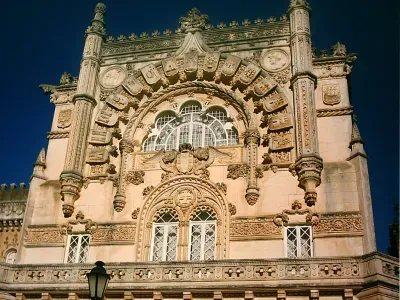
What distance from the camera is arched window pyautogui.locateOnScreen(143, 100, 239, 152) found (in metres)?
24.6

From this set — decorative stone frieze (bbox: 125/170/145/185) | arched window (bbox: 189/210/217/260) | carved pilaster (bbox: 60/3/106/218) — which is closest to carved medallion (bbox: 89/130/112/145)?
carved pilaster (bbox: 60/3/106/218)

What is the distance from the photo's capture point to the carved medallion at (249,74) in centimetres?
2469

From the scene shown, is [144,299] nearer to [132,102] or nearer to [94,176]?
[94,176]

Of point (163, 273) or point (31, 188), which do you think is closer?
point (163, 273)

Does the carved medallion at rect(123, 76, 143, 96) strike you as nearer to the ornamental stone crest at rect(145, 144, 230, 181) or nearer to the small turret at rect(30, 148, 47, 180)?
the ornamental stone crest at rect(145, 144, 230, 181)

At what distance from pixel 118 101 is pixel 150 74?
2022 millimetres

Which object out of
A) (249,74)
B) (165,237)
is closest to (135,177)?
(165,237)

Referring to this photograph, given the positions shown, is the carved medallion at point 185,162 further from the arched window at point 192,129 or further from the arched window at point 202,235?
the arched window at point 202,235

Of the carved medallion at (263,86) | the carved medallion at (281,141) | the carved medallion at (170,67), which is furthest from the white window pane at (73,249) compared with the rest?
the carved medallion at (263,86)

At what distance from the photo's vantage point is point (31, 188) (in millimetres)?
24312

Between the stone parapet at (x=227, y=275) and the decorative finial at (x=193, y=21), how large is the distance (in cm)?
1287

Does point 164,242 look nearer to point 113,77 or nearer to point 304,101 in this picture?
point 304,101

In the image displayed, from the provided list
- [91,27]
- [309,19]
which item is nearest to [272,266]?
[309,19]

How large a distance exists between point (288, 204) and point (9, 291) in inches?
444
